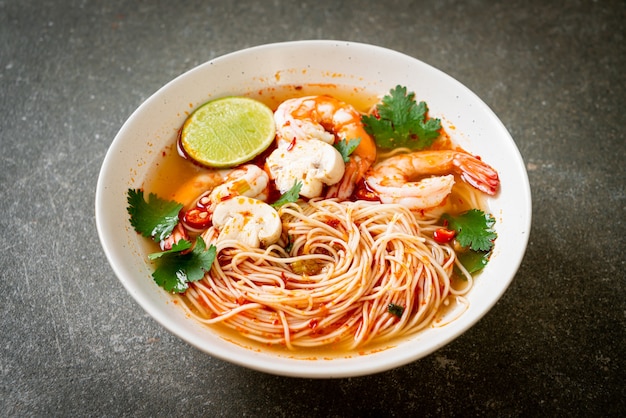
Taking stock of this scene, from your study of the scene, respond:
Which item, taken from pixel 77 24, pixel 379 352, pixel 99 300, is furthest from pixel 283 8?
pixel 379 352

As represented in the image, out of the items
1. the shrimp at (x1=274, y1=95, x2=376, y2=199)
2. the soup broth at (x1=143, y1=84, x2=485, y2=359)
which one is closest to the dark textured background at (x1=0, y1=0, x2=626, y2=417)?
the soup broth at (x1=143, y1=84, x2=485, y2=359)

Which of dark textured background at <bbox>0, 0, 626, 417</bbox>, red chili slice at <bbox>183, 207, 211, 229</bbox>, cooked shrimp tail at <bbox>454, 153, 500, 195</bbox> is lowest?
dark textured background at <bbox>0, 0, 626, 417</bbox>

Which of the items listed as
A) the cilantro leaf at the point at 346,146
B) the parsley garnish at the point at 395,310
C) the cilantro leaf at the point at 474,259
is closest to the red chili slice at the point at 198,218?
the cilantro leaf at the point at 346,146

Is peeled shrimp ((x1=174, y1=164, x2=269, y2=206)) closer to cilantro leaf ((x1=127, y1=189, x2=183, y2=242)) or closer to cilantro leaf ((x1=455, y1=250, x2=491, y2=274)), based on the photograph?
cilantro leaf ((x1=127, y1=189, x2=183, y2=242))

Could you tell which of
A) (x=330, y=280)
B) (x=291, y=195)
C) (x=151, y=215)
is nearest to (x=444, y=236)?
(x=330, y=280)

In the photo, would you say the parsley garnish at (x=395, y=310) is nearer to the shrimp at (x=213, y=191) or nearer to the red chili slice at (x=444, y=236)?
the red chili slice at (x=444, y=236)

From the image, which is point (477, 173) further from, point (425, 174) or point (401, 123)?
point (401, 123)
